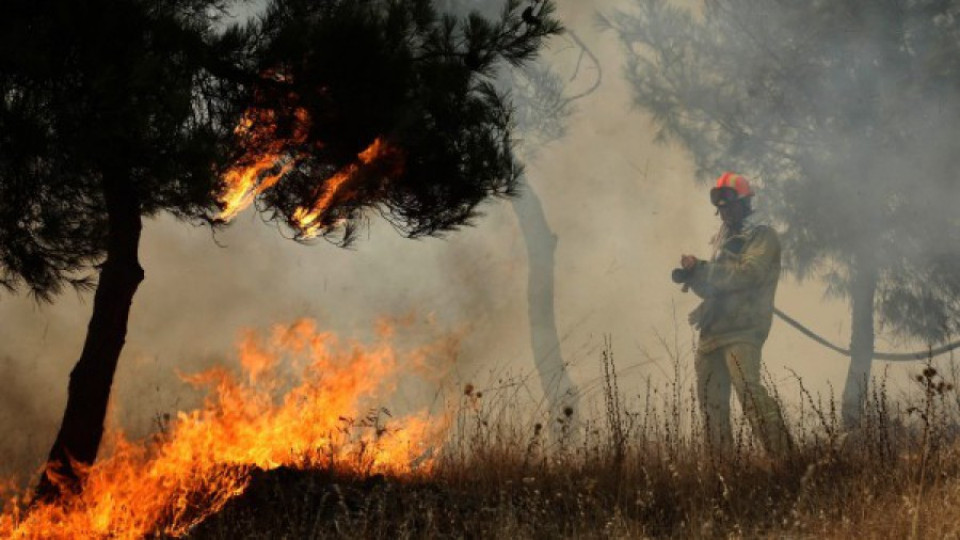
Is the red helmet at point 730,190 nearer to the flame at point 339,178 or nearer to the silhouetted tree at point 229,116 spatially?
the silhouetted tree at point 229,116

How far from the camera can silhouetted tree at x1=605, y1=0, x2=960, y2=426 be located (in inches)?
357

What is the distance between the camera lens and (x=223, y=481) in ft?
14.2

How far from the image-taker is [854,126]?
9.34 meters

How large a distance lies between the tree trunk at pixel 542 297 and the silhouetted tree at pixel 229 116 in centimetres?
892

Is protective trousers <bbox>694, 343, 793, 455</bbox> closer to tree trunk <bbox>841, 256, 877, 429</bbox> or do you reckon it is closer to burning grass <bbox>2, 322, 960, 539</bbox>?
burning grass <bbox>2, 322, 960, 539</bbox>

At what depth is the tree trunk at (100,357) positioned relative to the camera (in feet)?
13.4

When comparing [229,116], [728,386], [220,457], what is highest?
[229,116]

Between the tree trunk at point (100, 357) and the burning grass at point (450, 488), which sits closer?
the burning grass at point (450, 488)

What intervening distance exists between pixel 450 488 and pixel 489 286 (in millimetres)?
11344

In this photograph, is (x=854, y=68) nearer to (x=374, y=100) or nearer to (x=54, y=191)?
(x=374, y=100)

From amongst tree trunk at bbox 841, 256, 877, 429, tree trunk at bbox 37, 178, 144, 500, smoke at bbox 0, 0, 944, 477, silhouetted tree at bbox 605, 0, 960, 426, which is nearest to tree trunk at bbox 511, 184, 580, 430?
smoke at bbox 0, 0, 944, 477

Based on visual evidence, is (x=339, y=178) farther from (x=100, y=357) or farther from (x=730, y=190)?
(x=730, y=190)

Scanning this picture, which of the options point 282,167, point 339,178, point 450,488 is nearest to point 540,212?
point 450,488

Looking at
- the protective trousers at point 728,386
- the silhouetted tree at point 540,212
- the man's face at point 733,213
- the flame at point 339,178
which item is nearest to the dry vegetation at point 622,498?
the protective trousers at point 728,386
